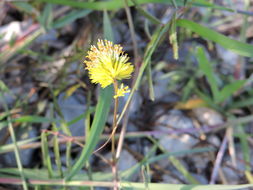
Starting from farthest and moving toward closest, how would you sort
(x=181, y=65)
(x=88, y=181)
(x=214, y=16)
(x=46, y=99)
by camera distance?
(x=214, y=16)
(x=181, y=65)
(x=46, y=99)
(x=88, y=181)

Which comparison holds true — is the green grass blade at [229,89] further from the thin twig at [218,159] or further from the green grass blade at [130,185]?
the green grass blade at [130,185]

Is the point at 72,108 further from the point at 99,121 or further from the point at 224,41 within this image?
the point at 224,41

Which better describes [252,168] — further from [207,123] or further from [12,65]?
[12,65]

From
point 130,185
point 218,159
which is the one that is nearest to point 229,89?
point 218,159

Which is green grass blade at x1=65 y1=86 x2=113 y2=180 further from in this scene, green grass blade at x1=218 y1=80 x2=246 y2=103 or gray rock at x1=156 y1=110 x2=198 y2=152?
green grass blade at x1=218 y1=80 x2=246 y2=103

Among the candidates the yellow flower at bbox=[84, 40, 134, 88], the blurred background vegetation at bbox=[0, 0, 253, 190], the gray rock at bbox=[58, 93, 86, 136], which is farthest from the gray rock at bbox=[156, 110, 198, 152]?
the yellow flower at bbox=[84, 40, 134, 88]

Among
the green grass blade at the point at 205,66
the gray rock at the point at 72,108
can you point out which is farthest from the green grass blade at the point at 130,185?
the green grass blade at the point at 205,66

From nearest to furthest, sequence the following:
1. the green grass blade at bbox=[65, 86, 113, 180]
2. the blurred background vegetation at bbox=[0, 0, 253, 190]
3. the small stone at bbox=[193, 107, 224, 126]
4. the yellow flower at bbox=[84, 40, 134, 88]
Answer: the yellow flower at bbox=[84, 40, 134, 88], the green grass blade at bbox=[65, 86, 113, 180], the blurred background vegetation at bbox=[0, 0, 253, 190], the small stone at bbox=[193, 107, 224, 126]

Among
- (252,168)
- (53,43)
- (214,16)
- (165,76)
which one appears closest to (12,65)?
(53,43)
